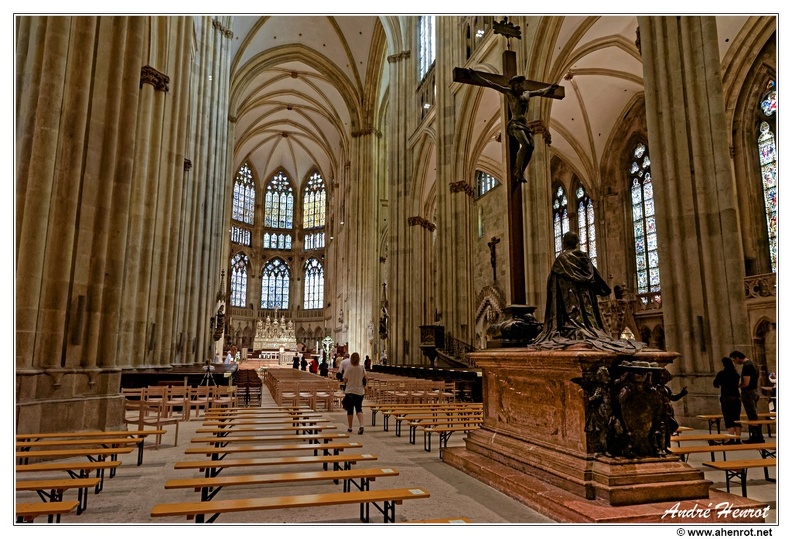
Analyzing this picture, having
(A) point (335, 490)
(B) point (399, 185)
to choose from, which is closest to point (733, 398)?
(A) point (335, 490)

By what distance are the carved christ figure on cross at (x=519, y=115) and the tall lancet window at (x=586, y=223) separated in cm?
1925

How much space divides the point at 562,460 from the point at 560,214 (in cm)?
2409

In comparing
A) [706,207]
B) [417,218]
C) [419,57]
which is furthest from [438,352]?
[419,57]

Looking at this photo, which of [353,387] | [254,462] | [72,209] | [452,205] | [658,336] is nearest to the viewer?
[254,462]

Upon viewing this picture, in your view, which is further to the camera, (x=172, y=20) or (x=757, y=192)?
(x=757, y=192)

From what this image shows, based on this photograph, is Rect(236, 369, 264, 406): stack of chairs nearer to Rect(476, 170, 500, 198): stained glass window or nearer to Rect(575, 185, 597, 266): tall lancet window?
Rect(575, 185, 597, 266): tall lancet window

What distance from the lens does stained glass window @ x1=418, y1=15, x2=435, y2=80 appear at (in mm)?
23562

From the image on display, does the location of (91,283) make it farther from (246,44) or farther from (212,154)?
(246,44)

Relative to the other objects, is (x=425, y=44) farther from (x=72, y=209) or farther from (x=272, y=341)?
(x=272, y=341)

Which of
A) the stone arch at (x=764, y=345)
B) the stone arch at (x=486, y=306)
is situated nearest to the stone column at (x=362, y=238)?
the stone arch at (x=486, y=306)

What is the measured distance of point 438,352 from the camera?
18234mm

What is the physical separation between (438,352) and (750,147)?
40.0 ft

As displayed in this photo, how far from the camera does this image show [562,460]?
3.89 m

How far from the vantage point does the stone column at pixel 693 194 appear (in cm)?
780
